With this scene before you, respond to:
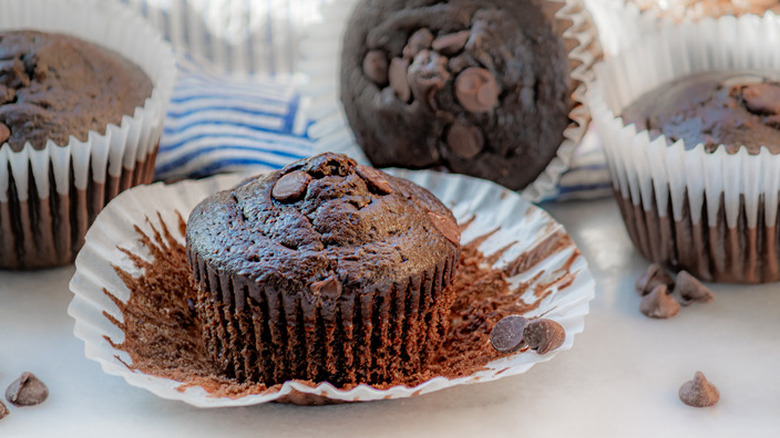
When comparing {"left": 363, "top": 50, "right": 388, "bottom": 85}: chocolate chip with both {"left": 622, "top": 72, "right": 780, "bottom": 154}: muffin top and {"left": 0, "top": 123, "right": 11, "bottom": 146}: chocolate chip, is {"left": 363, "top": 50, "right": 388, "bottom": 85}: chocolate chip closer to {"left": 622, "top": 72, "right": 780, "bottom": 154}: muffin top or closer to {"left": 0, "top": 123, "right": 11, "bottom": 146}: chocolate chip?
{"left": 622, "top": 72, "right": 780, "bottom": 154}: muffin top

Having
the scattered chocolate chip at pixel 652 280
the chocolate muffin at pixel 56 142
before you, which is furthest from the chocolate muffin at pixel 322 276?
the scattered chocolate chip at pixel 652 280

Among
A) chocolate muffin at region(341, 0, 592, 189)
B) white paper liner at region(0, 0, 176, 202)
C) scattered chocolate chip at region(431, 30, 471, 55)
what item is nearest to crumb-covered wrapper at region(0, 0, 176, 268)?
white paper liner at region(0, 0, 176, 202)

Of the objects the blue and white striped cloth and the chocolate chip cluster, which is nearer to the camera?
the chocolate chip cluster

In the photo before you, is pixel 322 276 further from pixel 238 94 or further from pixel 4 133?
pixel 238 94

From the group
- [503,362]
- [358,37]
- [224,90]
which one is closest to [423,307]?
[503,362]

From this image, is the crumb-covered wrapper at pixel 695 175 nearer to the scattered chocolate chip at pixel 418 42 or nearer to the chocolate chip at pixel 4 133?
the scattered chocolate chip at pixel 418 42

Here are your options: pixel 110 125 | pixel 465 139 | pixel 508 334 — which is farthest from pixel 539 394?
pixel 110 125

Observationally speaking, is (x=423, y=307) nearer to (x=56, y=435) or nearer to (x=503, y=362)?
(x=503, y=362)
